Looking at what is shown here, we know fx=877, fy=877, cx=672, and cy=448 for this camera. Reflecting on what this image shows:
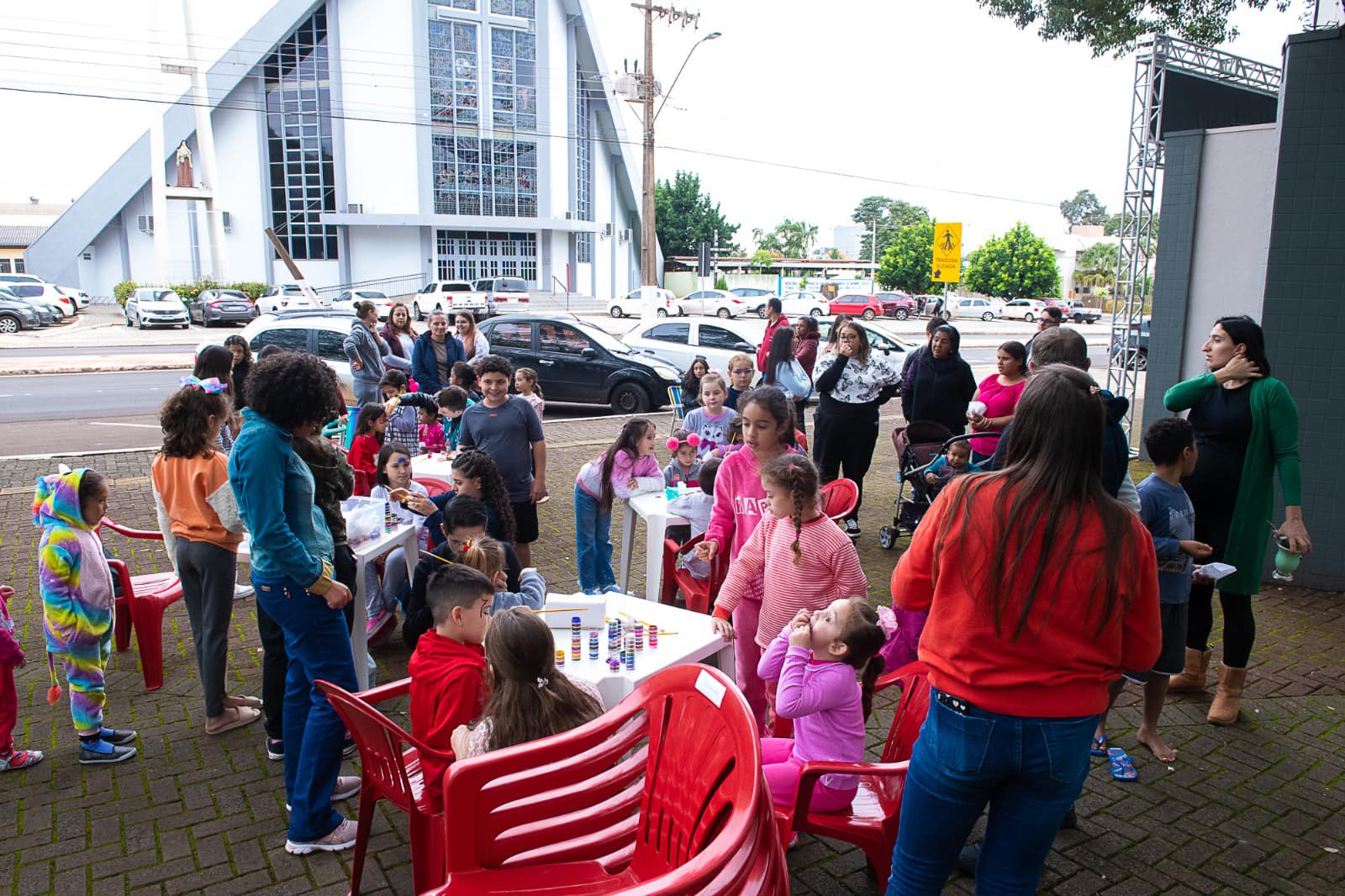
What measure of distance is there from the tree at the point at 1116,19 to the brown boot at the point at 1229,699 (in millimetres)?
8942

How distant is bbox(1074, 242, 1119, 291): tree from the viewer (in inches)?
2744

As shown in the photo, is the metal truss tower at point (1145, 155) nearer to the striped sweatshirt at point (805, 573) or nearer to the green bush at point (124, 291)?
the striped sweatshirt at point (805, 573)

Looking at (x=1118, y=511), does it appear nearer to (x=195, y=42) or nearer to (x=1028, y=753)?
(x=1028, y=753)

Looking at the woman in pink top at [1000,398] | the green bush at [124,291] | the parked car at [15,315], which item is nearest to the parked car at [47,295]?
the parked car at [15,315]

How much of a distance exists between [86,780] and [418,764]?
71.0 inches

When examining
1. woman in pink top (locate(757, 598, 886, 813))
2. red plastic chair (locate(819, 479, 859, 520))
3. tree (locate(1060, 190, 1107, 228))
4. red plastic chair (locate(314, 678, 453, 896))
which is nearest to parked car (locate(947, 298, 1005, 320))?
red plastic chair (locate(819, 479, 859, 520))

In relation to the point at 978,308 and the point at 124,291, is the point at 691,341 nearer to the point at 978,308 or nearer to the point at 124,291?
the point at 124,291

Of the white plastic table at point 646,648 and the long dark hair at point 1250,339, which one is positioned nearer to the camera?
the white plastic table at point 646,648

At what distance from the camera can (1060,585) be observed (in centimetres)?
198

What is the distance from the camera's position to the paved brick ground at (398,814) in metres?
3.16

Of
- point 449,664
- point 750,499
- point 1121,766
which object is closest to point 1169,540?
point 1121,766

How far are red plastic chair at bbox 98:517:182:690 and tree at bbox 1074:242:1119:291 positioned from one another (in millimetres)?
73827

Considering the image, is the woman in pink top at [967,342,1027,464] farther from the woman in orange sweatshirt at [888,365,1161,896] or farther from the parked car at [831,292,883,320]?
the parked car at [831,292,883,320]

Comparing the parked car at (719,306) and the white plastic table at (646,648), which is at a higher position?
the parked car at (719,306)
